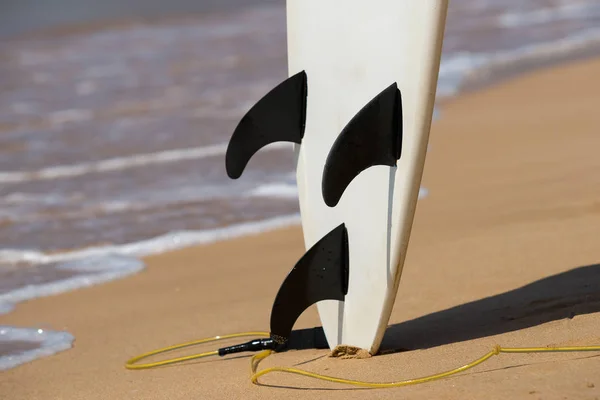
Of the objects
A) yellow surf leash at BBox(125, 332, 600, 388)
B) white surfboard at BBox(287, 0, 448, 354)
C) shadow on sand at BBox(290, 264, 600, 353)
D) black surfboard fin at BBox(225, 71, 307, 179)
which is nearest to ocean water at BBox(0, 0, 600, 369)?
yellow surf leash at BBox(125, 332, 600, 388)

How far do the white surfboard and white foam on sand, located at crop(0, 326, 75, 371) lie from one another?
107 cm

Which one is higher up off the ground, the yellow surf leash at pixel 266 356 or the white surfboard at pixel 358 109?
the white surfboard at pixel 358 109

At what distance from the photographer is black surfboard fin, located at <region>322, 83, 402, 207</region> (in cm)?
271

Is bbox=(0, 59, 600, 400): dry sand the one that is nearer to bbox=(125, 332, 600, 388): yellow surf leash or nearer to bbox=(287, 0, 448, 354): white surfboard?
bbox=(125, 332, 600, 388): yellow surf leash

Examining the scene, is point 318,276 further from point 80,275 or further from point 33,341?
point 80,275

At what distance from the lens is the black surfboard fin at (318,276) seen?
9.83ft

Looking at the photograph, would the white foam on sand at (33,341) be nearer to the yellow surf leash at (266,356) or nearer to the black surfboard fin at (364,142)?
the yellow surf leash at (266,356)

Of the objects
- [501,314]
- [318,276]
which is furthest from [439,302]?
[318,276]

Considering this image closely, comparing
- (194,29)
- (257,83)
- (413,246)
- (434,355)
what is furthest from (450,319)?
(194,29)

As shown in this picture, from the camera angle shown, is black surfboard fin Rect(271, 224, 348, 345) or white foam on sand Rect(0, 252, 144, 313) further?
white foam on sand Rect(0, 252, 144, 313)

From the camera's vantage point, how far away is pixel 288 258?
4.34 m

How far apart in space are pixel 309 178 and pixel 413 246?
3.40 feet

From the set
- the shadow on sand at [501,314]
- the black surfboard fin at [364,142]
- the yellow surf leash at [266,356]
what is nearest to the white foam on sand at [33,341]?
the yellow surf leash at [266,356]

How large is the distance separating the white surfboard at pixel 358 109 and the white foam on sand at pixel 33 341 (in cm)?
107
